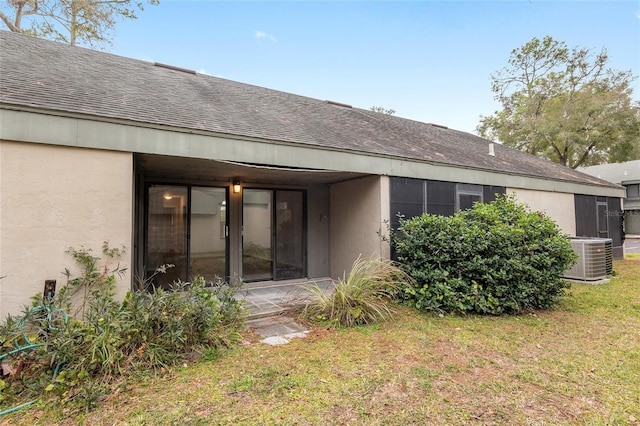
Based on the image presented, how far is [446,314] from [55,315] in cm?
522

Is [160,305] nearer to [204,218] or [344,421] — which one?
[344,421]

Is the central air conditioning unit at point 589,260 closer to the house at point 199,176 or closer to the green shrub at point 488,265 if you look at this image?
the house at point 199,176

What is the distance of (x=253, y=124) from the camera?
19.1ft

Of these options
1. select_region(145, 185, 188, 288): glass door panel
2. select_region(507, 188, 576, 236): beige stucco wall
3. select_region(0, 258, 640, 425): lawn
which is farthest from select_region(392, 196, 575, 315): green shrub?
select_region(145, 185, 188, 288): glass door panel

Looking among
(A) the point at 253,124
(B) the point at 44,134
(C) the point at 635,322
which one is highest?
(A) the point at 253,124

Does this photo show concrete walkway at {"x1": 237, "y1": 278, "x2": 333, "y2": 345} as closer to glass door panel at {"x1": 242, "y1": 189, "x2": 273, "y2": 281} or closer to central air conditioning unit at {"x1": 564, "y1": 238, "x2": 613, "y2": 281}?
glass door panel at {"x1": 242, "y1": 189, "x2": 273, "y2": 281}

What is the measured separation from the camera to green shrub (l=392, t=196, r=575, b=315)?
516 centimetres

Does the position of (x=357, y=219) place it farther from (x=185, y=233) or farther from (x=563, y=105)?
(x=563, y=105)

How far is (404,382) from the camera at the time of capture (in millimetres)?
3016

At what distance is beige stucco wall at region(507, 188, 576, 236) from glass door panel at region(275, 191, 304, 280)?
593 centimetres

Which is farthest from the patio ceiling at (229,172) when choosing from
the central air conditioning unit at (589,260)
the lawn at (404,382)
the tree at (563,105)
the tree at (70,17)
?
the tree at (563,105)

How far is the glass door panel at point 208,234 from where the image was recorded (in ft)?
22.2

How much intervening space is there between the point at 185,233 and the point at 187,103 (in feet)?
8.57

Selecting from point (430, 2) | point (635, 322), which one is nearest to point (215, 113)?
point (430, 2)
